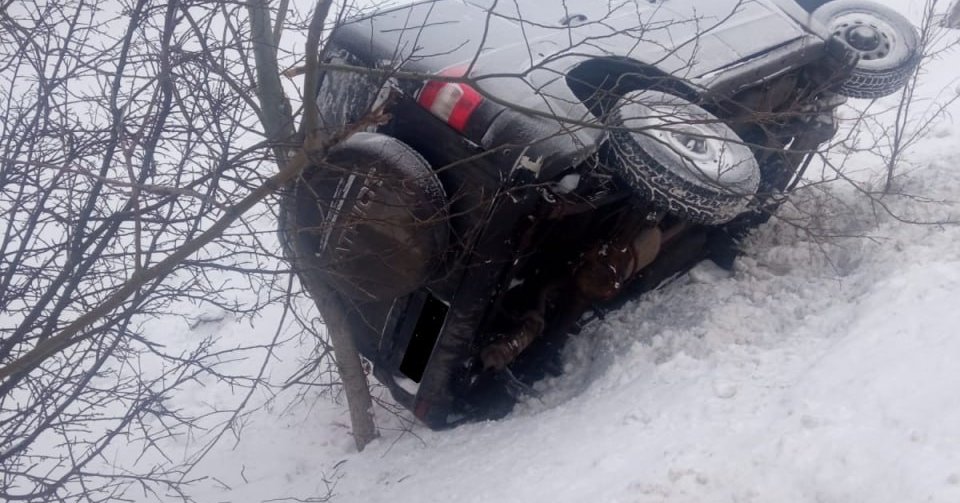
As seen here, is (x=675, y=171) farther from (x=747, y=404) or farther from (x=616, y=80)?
(x=747, y=404)

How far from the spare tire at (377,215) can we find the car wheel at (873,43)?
2.82 m

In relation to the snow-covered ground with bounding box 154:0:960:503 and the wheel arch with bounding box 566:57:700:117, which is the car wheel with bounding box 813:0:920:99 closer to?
the snow-covered ground with bounding box 154:0:960:503

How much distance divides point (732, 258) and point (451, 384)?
195cm

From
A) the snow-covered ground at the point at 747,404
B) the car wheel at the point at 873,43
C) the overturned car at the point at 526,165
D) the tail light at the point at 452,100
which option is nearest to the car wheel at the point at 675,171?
the overturned car at the point at 526,165

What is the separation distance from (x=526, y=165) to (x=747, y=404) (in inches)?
56.1

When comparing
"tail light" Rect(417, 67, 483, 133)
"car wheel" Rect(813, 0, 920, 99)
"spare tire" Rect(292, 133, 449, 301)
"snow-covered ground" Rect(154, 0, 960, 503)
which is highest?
"tail light" Rect(417, 67, 483, 133)

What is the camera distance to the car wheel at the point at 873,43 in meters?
4.66

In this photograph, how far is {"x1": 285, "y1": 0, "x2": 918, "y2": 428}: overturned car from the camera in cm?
327

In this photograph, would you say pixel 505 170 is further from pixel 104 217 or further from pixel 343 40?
pixel 104 217

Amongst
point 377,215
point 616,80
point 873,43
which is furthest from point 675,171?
point 873,43

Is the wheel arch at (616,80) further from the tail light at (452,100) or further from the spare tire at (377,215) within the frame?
the spare tire at (377,215)

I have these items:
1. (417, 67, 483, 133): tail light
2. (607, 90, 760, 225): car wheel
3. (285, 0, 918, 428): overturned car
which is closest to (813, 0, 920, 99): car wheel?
(285, 0, 918, 428): overturned car

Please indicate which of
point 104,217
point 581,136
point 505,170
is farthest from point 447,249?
point 104,217

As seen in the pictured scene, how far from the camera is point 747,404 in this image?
335 centimetres
